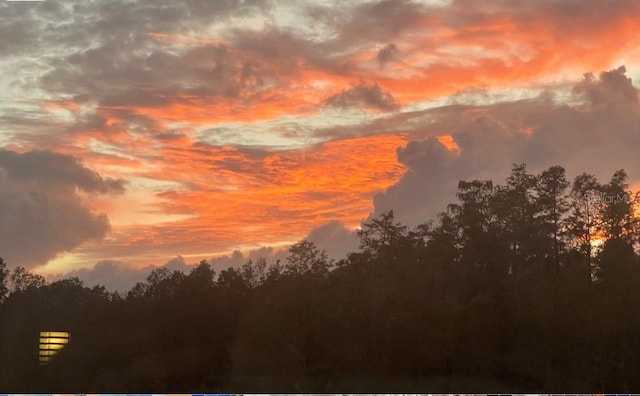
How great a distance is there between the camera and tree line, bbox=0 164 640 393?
46750mm

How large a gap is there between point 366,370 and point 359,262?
343 inches

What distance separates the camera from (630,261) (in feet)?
163

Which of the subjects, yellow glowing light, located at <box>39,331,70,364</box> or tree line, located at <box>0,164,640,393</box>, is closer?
tree line, located at <box>0,164,640,393</box>

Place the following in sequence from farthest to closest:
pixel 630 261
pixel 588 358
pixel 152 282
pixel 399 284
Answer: pixel 152 282
pixel 399 284
pixel 630 261
pixel 588 358

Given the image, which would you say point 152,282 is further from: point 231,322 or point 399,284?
point 399,284

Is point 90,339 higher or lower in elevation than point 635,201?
lower

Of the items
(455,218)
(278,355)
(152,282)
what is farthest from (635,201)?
(152,282)

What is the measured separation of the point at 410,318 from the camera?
5047cm

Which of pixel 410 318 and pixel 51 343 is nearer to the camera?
pixel 410 318

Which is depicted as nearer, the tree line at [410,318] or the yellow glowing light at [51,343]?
the tree line at [410,318]

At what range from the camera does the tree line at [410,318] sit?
153 feet

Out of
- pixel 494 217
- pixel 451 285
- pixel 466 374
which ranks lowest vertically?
pixel 466 374

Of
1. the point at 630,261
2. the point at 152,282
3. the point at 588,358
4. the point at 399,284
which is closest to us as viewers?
the point at 588,358

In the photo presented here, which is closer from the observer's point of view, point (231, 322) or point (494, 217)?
point (231, 322)
